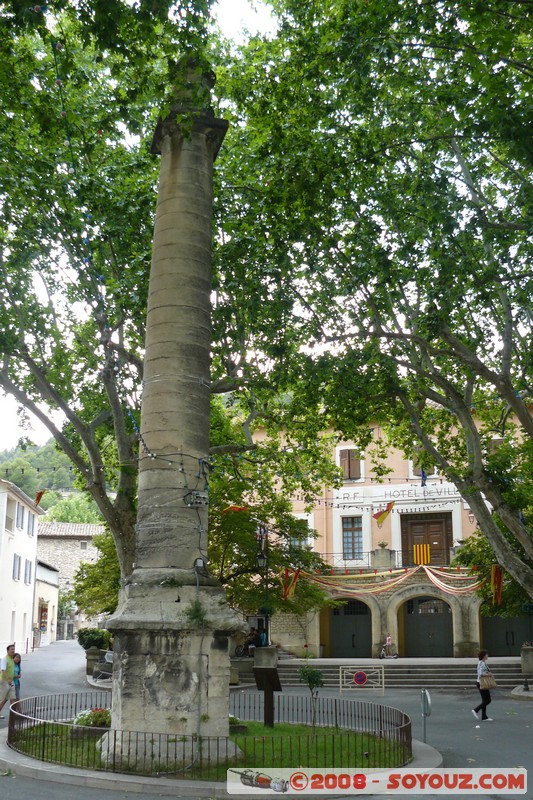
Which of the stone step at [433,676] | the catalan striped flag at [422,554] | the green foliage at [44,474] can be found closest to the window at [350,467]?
the catalan striped flag at [422,554]

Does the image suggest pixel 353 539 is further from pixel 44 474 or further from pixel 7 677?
pixel 44 474

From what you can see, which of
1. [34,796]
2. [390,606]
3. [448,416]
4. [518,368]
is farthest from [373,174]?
[390,606]

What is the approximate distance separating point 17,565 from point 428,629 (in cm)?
2419

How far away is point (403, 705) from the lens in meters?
23.2

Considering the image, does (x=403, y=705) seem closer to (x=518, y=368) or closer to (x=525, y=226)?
(x=518, y=368)

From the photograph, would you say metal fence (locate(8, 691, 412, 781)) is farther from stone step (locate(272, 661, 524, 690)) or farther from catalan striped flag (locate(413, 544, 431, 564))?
catalan striped flag (locate(413, 544, 431, 564))

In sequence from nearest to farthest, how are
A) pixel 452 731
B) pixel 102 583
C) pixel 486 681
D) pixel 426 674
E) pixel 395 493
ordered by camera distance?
1. pixel 452 731
2. pixel 486 681
3. pixel 426 674
4. pixel 102 583
5. pixel 395 493

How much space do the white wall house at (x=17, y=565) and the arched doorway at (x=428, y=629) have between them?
21.8 metres

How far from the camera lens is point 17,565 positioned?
4853 cm

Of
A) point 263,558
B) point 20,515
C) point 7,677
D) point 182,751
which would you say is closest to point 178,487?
point 182,751

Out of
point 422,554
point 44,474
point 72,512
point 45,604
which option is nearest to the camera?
point 422,554

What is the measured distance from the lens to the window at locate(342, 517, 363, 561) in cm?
4256

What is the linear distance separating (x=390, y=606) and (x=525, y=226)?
28.6 metres

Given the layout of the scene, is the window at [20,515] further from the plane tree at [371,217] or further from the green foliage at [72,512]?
the green foliage at [72,512]
